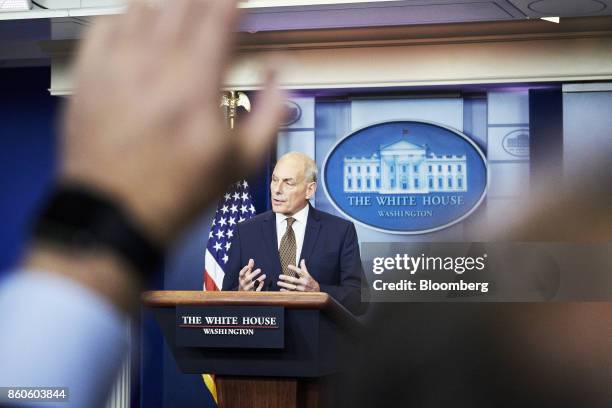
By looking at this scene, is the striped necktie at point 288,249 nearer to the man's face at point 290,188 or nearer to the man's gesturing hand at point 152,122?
the man's face at point 290,188

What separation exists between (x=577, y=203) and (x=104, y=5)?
5.52 metres

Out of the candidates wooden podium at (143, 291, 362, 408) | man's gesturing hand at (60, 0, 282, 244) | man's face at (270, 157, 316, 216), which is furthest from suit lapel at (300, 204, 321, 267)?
man's gesturing hand at (60, 0, 282, 244)

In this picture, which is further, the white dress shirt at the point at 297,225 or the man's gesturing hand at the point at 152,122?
the white dress shirt at the point at 297,225

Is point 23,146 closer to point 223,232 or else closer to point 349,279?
point 223,232

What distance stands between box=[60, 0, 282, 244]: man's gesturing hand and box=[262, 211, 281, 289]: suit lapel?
5.05 metres

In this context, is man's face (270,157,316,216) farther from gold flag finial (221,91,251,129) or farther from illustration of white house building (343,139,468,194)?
illustration of white house building (343,139,468,194)

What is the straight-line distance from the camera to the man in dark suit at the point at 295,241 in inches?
215

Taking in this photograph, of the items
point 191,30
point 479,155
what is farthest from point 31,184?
point 191,30

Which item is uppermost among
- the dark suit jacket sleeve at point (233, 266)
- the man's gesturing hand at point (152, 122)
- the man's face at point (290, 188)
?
the man's face at point (290, 188)

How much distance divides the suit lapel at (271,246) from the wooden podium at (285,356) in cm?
161

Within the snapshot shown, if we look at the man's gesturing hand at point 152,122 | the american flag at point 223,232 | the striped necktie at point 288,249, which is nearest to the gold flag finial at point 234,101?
the american flag at point 223,232

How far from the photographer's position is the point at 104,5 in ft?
20.2

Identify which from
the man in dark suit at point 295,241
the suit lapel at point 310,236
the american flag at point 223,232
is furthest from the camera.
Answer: the american flag at point 223,232

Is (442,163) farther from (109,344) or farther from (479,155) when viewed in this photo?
(109,344)
